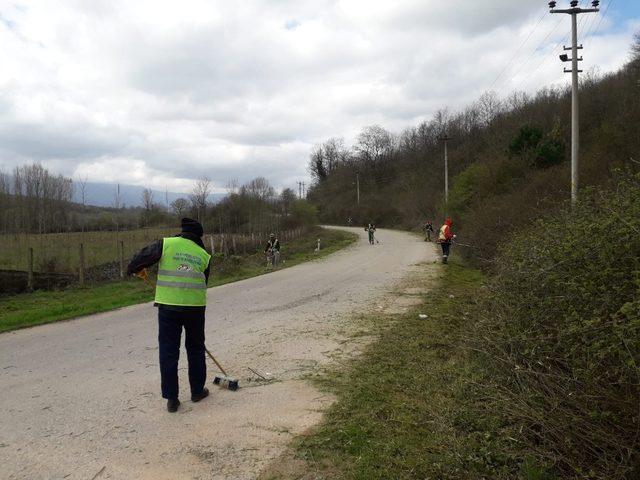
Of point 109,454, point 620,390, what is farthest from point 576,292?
point 109,454

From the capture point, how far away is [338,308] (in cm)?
1059

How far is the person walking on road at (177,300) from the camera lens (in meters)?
4.77

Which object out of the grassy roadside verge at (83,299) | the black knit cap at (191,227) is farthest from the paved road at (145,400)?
the grassy roadside verge at (83,299)

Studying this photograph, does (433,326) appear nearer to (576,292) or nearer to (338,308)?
(338,308)

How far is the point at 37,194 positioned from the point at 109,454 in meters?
35.0

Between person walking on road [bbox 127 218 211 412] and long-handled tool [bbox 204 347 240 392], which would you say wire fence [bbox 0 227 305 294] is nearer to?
long-handled tool [bbox 204 347 240 392]

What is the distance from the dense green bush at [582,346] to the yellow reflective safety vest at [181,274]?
117 inches

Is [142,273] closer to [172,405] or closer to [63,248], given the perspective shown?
[172,405]

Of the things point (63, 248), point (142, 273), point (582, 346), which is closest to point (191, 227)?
point (142, 273)

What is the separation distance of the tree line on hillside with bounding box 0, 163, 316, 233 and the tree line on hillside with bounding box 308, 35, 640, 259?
17.3 m

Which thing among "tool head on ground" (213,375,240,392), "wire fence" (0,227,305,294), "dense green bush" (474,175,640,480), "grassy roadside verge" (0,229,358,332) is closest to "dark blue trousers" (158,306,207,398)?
"tool head on ground" (213,375,240,392)

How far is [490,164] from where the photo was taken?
33.8 metres

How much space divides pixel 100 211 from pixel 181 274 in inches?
1494

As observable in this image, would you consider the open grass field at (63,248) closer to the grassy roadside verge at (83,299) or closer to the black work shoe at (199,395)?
the grassy roadside verge at (83,299)
